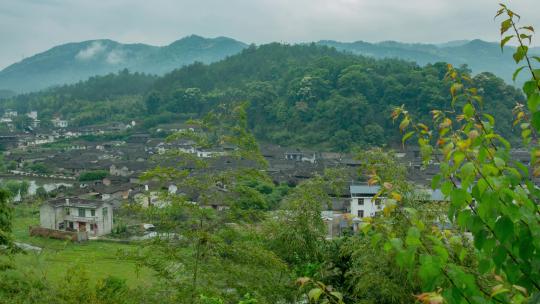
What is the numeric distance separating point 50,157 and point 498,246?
153 feet

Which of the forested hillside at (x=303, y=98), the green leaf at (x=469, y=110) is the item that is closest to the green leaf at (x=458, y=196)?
the green leaf at (x=469, y=110)

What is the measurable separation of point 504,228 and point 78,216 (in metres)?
24.7

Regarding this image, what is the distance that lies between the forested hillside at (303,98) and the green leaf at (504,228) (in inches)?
1463

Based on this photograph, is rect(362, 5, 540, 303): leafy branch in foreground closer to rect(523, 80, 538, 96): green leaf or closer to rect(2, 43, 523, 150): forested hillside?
rect(523, 80, 538, 96): green leaf

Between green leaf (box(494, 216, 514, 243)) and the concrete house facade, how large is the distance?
23842mm

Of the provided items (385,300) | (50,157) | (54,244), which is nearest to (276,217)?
(385,300)

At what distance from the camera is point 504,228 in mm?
1596

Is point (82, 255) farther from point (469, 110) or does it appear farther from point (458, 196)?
point (458, 196)

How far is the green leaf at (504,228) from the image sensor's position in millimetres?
1594

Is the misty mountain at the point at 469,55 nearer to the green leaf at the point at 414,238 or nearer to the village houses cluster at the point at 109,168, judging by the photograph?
the village houses cluster at the point at 109,168

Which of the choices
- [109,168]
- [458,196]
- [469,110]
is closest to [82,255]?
[109,168]

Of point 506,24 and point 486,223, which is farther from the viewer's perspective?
point 506,24

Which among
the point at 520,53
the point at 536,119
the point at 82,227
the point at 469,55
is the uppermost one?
the point at 469,55

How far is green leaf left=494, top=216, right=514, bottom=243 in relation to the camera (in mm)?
1594
